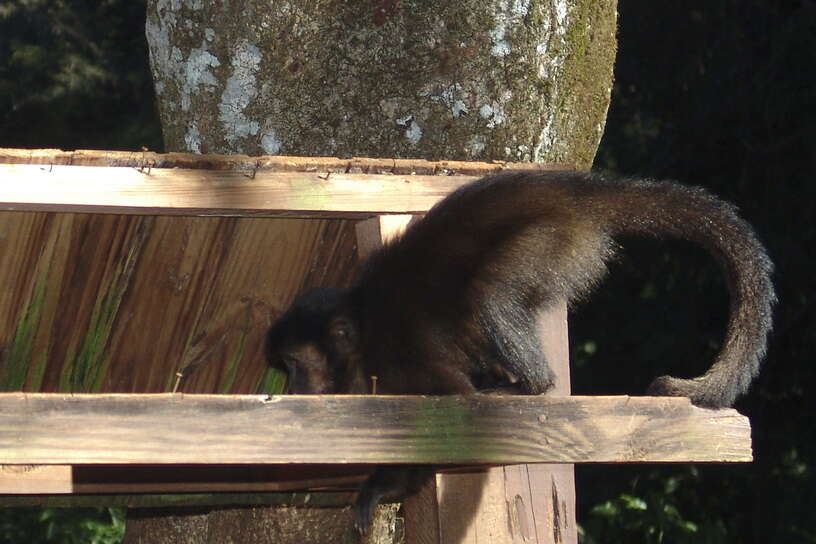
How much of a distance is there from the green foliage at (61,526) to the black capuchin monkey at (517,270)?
3265 millimetres

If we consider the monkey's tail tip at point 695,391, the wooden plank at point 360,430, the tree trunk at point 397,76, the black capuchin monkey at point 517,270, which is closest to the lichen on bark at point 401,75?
the tree trunk at point 397,76

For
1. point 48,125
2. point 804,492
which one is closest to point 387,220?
point 804,492

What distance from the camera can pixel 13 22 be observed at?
11031 mm

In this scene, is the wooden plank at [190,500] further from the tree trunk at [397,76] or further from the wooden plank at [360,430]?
the wooden plank at [360,430]

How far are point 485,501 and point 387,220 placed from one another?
0.73 meters

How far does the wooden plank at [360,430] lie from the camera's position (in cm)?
198

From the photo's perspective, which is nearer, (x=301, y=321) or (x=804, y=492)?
(x=301, y=321)

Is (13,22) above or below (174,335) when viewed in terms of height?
above

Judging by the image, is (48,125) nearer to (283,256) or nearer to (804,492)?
(804,492)

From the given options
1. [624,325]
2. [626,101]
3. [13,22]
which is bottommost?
[624,325]

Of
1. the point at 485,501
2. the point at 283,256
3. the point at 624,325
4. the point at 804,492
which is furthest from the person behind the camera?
the point at 624,325

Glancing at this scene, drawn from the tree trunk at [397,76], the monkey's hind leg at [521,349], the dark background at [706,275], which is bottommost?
the monkey's hind leg at [521,349]

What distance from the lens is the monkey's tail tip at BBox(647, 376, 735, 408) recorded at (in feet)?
8.83

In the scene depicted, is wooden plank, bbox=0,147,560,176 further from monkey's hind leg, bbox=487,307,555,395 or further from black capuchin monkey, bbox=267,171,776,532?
monkey's hind leg, bbox=487,307,555,395
